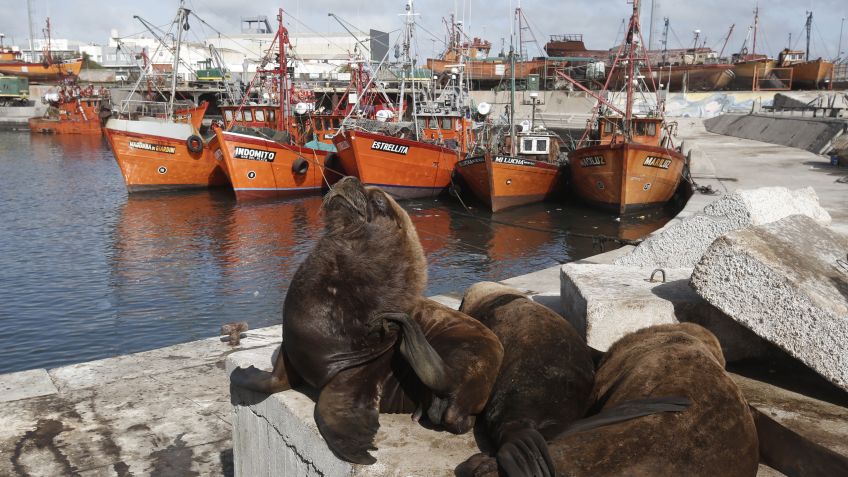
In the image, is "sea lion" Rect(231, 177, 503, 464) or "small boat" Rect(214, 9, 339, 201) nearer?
"sea lion" Rect(231, 177, 503, 464)

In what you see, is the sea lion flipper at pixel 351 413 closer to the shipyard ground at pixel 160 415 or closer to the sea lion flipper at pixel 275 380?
the shipyard ground at pixel 160 415

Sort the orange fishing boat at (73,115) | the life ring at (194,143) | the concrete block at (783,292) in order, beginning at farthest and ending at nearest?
1. the orange fishing boat at (73,115)
2. the life ring at (194,143)
3. the concrete block at (783,292)

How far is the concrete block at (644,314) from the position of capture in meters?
3.65

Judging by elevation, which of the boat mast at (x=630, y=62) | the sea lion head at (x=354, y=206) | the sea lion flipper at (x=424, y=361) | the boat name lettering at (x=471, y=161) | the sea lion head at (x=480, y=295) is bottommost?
the boat name lettering at (x=471, y=161)

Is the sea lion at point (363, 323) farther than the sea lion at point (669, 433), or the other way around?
the sea lion at point (363, 323)

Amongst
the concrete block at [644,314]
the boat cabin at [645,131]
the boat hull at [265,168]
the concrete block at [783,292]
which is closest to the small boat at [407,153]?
the boat hull at [265,168]

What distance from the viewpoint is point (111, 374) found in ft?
17.1

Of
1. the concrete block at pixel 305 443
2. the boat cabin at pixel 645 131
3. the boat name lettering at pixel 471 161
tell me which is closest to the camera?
the concrete block at pixel 305 443

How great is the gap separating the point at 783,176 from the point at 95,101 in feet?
178

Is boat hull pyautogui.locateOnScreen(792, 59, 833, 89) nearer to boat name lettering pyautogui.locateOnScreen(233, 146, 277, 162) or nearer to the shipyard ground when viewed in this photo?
boat name lettering pyautogui.locateOnScreen(233, 146, 277, 162)

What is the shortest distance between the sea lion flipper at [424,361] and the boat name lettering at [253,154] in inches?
845

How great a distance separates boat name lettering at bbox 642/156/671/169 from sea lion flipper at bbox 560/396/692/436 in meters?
18.2

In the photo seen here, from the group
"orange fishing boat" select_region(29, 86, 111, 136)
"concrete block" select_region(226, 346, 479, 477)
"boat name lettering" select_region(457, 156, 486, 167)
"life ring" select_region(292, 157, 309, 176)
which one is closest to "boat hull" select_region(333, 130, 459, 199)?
"boat name lettering" select_region(457, 156, 486, 167)

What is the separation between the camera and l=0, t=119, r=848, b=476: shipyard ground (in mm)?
2920
